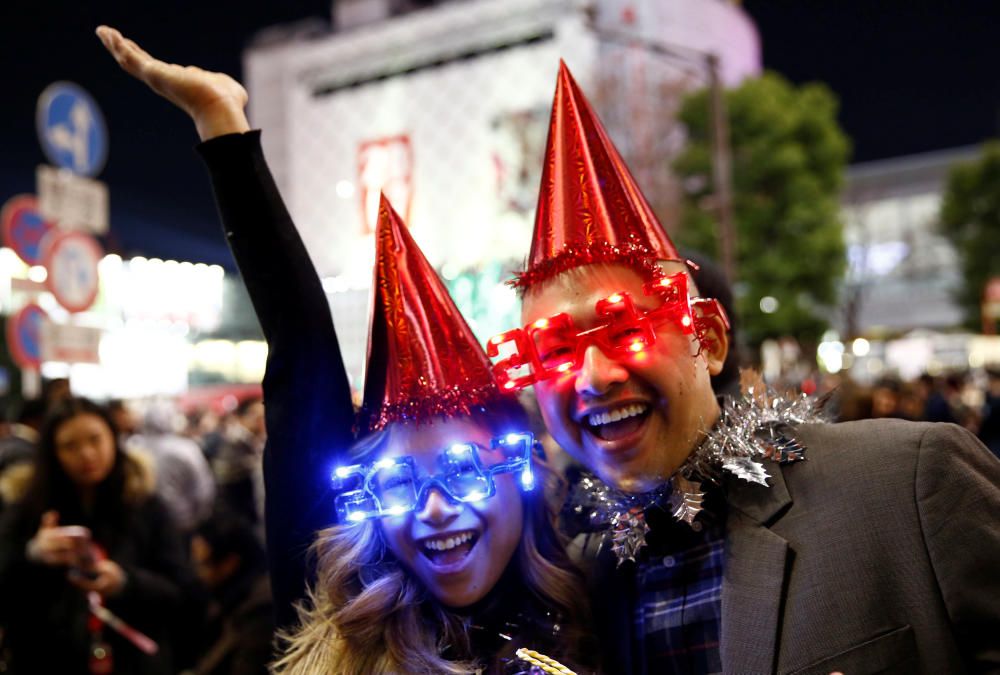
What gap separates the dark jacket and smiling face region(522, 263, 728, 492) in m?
2.56

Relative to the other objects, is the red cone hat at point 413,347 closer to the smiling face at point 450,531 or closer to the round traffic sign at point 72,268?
the smiling face at point 450,531

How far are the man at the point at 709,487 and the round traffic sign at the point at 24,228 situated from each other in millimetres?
4914

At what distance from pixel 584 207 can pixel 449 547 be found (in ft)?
2.49

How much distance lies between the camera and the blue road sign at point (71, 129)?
5500 mm

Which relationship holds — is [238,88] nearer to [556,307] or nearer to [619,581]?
[556,307]

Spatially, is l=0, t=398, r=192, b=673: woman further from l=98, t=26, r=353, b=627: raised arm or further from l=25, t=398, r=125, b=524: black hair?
l=98, t=26, r=353, b=627: raised arm

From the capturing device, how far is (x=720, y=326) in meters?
1.85

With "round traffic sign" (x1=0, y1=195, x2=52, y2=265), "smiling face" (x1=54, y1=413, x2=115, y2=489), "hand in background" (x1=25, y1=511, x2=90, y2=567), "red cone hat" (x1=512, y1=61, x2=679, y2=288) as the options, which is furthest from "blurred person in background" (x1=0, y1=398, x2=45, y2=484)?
"red cone hat" (x1=512, y1=61, x2=679, y2=288)

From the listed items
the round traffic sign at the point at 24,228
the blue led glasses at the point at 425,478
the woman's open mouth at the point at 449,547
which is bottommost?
the woman's open mouth at the point at 449,547

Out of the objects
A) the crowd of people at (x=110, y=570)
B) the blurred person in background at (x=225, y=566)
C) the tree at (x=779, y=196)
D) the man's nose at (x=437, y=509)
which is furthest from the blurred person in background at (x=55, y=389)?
the tree at (x=779, y=196)

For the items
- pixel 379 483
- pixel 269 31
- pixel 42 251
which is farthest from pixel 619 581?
pixel 269 31

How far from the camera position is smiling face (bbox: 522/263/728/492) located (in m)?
1.68

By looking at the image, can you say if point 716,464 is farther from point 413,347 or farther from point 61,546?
point 61,546

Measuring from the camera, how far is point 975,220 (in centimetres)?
2770
